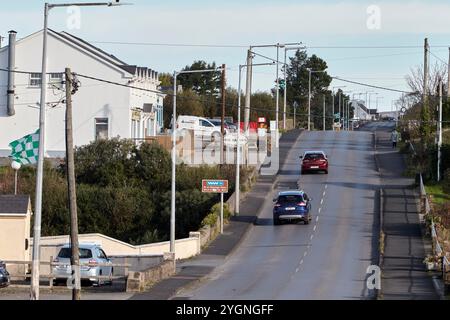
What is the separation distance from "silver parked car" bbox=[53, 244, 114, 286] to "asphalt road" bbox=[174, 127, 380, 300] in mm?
3426

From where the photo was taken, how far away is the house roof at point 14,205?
47.0m

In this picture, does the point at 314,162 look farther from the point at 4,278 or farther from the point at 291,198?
the point at 4,278

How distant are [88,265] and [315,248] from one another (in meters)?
13.2

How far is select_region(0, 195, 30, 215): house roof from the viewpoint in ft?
154

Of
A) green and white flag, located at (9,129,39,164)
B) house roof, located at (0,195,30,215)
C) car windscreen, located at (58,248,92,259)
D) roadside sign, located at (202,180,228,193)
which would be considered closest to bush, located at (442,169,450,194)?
roadside sign, located at (202,180,228,193)

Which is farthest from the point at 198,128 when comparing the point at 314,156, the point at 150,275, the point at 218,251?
the point at 150,275

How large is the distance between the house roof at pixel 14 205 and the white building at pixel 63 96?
2822cm

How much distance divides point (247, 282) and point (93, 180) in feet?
106

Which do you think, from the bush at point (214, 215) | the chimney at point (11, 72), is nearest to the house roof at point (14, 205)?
the bush at point (214, 215)

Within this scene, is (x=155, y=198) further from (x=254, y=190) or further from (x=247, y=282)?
(x=247, y=282)

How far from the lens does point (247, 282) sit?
37094mm

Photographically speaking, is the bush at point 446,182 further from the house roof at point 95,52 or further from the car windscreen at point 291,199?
the house roof at point 95,52

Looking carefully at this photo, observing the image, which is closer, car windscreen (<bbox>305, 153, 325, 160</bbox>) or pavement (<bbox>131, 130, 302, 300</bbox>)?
pavement (<bbox>131, 130, 302, 300</bbox>)

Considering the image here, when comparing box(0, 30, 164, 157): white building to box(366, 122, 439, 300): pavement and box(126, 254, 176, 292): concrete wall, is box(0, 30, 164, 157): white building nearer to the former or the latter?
box(366, 122, 439, 300): pavement
